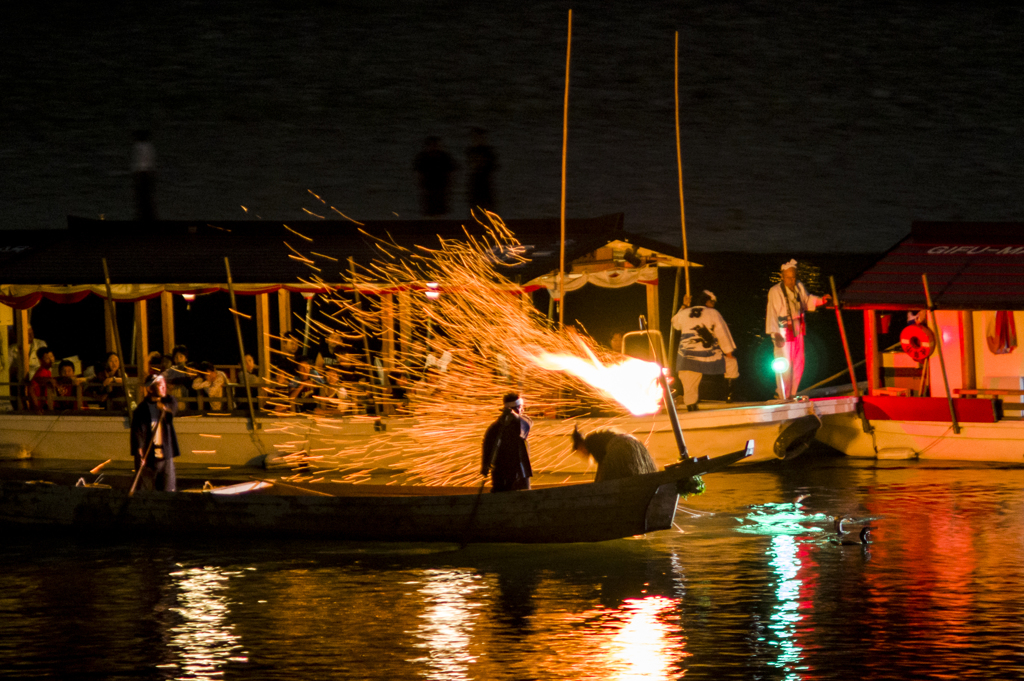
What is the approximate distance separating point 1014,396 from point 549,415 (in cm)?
760

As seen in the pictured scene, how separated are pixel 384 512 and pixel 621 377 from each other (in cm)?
547

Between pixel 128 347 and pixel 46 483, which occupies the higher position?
pixel 128 347

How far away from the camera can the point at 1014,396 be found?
20.7 metres

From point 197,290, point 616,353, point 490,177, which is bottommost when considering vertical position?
point 616,353

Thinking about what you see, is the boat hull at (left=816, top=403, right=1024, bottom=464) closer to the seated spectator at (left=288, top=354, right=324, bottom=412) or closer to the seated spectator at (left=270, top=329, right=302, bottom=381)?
the seated spectator at (left=288, top=354, right=324, bottom=412)

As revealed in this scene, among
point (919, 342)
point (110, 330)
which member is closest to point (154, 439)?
point (110, 330)

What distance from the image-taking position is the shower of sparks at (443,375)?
17484 mm

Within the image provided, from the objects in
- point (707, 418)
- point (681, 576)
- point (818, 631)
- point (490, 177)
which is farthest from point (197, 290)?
point (818, 631)

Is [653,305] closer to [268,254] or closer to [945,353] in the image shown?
[945,353]

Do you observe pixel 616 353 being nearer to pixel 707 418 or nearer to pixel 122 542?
pixel 707 418

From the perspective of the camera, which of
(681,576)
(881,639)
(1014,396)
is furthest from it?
(1014,396)

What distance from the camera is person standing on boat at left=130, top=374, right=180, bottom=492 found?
15094 mm

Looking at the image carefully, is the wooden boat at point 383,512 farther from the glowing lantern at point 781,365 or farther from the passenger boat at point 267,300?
the glowing lantern at point 781,365

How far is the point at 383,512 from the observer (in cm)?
1302
